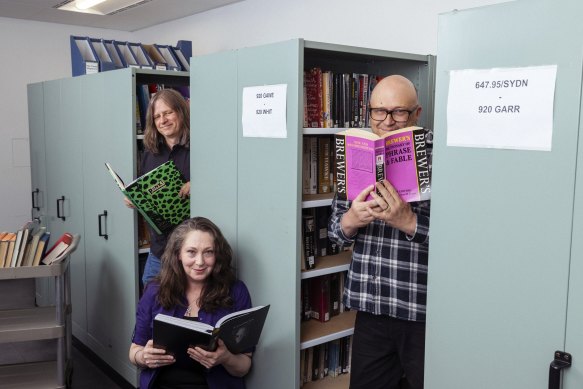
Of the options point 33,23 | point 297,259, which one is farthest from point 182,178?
point 33,23

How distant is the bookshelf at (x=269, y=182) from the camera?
6.84 feet

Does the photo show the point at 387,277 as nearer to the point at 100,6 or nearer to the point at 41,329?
the point at 41,329

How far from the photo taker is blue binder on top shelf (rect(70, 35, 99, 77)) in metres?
3.78

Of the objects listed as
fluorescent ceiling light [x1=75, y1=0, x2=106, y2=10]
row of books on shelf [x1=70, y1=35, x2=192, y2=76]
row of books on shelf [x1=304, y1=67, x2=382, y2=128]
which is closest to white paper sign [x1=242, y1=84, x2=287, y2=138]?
row of books on shelf [x1=304, y1=67, x2=382, y2=128]

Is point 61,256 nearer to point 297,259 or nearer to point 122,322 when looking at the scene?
point 122,322

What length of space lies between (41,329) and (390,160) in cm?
204

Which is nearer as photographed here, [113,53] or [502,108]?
[502,108]

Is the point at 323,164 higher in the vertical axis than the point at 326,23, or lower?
lower

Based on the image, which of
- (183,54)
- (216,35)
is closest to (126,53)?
(183,54)

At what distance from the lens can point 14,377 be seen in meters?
3.00

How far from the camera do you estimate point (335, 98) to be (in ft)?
7.68

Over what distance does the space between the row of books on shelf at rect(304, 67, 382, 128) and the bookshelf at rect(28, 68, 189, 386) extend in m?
1.14

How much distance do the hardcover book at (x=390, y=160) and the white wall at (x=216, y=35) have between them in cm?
165

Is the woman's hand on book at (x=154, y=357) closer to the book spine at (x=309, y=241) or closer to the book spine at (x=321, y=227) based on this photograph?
the book spine at (x=309, y=241)
